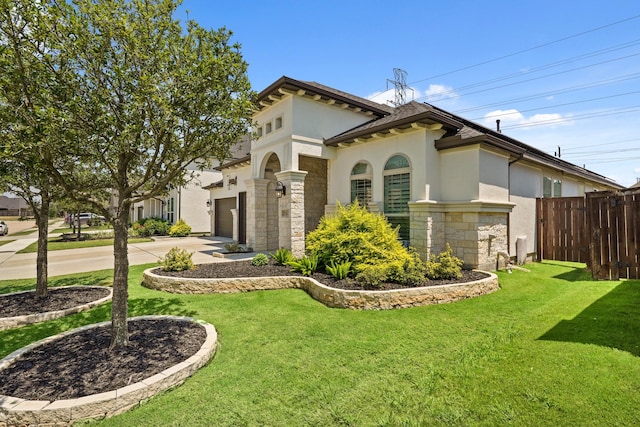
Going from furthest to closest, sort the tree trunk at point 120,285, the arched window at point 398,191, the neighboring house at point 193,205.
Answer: the neighboring house at point 193,205, the arched window at point 398,191, the tree trunk at point 120,285

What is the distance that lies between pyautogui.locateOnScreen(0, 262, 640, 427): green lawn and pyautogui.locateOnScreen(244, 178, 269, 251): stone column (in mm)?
6310

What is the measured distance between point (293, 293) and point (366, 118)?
8.17 m

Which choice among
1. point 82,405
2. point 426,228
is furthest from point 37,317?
point 426,228

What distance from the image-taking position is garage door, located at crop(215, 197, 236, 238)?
19302mm

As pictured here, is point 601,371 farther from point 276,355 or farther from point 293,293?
point 293,293

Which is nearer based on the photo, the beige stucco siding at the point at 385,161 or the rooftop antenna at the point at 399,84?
the beige stucco siding at the point at 385,161

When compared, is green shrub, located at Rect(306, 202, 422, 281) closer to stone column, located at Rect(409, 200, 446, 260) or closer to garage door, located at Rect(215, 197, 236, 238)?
stone column, located at Rect(409, 200, 446, 260)

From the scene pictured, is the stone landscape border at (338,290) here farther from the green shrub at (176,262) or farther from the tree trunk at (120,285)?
the tree trunk at (120,285)

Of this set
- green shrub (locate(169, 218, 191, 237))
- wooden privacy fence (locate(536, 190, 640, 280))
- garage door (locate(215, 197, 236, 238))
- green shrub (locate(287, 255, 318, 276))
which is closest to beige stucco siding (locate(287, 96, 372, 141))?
green shrub (locate(287, 255, 318, 276))

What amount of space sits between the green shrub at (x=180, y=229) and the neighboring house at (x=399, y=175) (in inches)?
428

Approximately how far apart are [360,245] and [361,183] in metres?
3.82

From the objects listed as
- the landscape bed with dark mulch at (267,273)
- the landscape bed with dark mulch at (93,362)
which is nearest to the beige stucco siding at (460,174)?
the landscape bed with dark mulch at (267,273)

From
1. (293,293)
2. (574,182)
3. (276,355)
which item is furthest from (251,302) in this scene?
(574,182)

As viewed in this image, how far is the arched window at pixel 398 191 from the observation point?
30.0ft
